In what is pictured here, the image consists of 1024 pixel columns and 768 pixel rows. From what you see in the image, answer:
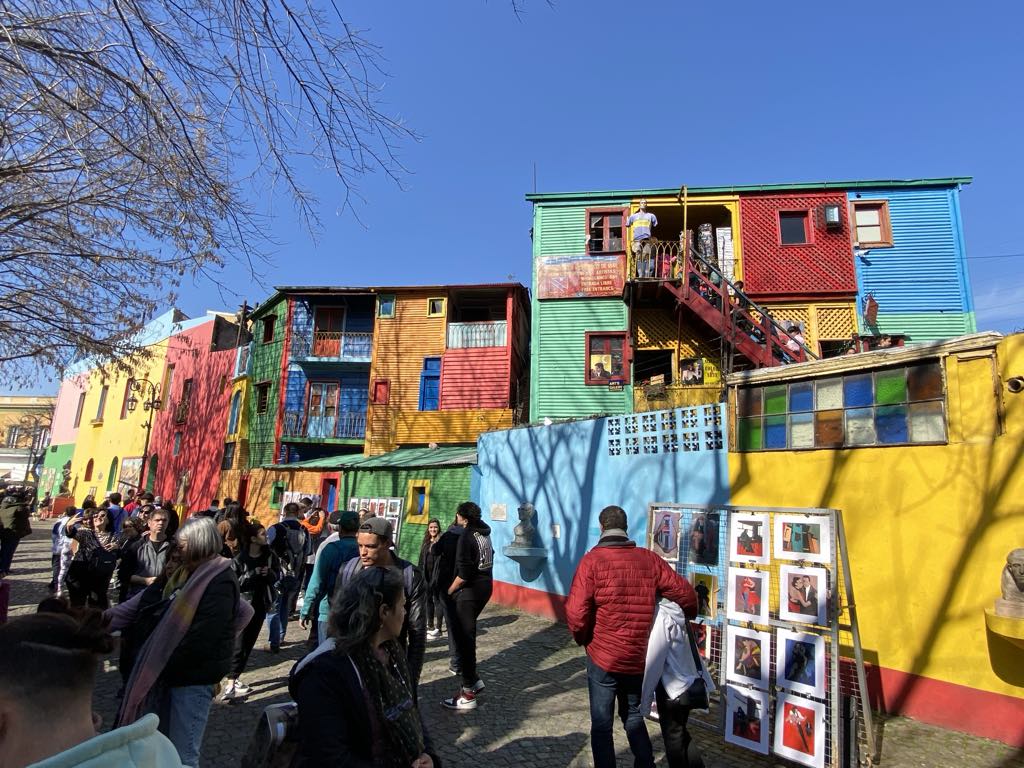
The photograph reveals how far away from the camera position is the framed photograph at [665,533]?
228 inches

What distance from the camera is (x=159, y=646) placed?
116 inches

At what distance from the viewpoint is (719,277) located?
45.0ft

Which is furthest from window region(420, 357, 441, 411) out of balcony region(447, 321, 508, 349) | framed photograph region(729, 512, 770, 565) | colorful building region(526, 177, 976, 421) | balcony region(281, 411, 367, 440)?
framed photograph region(729, 512, 770, 565)

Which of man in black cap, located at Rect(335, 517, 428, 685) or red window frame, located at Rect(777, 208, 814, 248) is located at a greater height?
red window frame, located at Rect(777, 208, 814, 248)

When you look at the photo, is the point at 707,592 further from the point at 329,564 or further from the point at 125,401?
the point at 125,401

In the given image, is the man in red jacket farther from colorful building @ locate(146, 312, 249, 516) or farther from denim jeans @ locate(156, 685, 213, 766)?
colorful building @ locate(146, 312, 249, 516)

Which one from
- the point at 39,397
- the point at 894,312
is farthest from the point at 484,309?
the point at 39,397

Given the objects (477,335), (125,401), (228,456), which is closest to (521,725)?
(477,335)

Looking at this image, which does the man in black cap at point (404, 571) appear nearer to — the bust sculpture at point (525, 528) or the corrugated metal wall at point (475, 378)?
the bust sculpture at point (525, 528)

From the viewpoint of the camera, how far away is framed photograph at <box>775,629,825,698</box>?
4145 millimetres

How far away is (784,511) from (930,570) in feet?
5.97

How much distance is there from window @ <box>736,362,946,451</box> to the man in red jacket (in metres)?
3.37

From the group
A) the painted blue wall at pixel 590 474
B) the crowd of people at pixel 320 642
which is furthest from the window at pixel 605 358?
the crowd of people at pixel 320 642

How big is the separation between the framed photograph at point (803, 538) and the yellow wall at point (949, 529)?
1.70 meters
